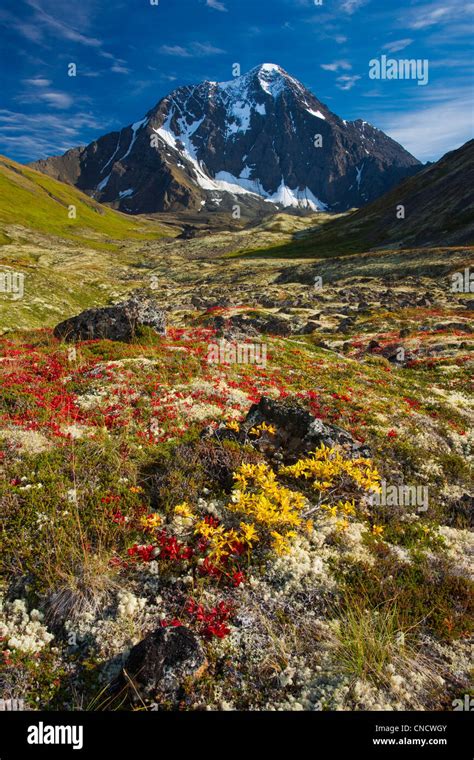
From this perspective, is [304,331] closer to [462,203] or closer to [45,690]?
[45,690]

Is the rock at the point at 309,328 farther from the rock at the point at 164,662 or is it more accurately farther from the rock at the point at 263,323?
the rock at the point at 164,662

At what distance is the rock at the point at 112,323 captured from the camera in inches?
946

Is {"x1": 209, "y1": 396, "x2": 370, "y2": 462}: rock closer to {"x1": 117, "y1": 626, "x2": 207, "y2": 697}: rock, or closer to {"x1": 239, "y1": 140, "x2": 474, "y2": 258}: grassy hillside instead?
{"x1": 117, "y1": 626, "x2": 207, "y2": 697}: rock

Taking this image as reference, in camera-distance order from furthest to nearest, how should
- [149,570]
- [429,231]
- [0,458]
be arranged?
1. [429,231]
2. [0,458]
3. [149,570]

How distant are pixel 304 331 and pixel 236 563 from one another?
1714 inches

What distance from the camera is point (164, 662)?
18.1 feet

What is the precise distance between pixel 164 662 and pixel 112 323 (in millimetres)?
21435

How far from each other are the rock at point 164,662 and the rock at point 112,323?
19.8 meters

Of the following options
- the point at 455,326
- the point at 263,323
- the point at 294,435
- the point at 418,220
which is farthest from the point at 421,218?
the point at 294,435

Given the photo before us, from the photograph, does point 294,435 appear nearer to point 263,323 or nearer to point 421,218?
point 263,323

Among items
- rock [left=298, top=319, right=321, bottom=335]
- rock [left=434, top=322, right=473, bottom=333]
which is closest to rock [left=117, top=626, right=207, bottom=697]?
rock [left=434, top=322, right=473, bottom=333]

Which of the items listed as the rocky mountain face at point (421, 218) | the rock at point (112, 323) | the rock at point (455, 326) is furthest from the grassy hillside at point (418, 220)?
the rock at point (112, 323)

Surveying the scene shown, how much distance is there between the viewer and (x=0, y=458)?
9695 mm
